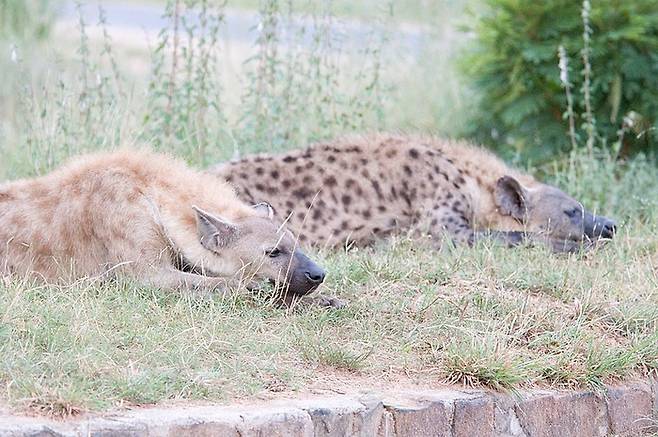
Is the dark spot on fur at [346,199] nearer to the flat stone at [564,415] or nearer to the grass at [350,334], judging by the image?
the grass at [350,334]

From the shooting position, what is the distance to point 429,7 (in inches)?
494

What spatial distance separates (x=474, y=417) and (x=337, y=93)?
4.26 m

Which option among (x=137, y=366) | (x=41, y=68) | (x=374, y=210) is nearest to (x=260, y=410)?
(x=137, y=366)

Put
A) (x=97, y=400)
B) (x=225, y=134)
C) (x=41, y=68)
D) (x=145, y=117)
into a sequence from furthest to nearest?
(x=41, y=68) → (x=225, y=134) → (x=145, y=117) → (x=97, y=400)

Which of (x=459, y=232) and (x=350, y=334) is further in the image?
(x=459, y=232)

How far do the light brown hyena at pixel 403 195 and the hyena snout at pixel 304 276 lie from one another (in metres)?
1.37

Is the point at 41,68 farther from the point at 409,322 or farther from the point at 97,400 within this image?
the point at 97,400

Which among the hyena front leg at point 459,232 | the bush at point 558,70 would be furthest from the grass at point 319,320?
the bush at point 558,70

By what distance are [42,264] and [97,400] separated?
1.65 metres

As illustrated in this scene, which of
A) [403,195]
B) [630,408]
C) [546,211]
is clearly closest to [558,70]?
[546,211]

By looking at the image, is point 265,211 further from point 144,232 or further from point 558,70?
point 558,70

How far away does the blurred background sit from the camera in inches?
299

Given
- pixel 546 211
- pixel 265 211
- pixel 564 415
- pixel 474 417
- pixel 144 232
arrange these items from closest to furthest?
pixel 474 417, pixel 564 415, pixel 144 232, pixel 265 211, pixel 546 211

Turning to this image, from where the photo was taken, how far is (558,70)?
28.2 feet
